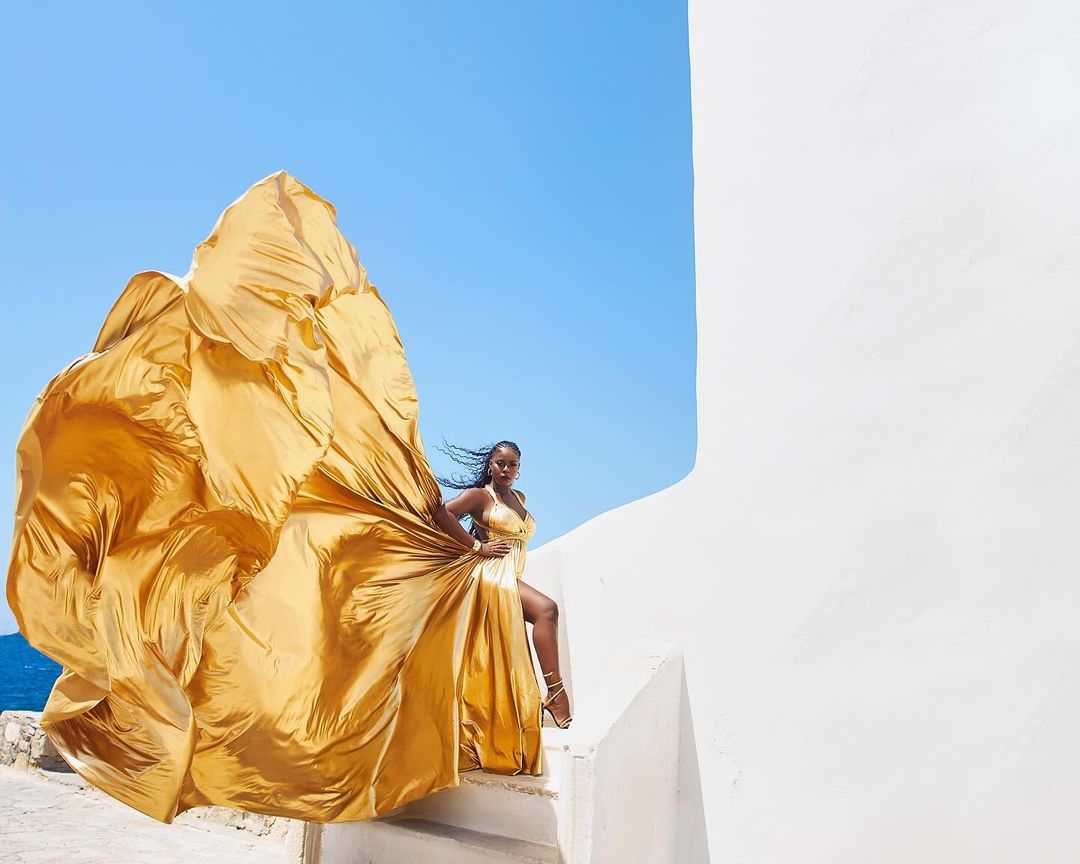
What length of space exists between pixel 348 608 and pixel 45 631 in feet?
2.92

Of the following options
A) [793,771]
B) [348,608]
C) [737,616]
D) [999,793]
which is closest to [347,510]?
[348,608]

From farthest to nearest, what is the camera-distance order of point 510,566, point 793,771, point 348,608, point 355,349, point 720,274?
point 720,274
point 793,771
point 510,566
point 355,349
point 348,608

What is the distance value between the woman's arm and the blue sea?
1446 centimetres

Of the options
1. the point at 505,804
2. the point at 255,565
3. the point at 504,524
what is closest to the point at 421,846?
the point at 505,804

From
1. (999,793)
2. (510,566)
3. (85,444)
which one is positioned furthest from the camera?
(999,793)

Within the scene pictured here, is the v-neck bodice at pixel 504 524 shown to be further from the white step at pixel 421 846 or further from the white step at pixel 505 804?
the white step at pixel 421 846

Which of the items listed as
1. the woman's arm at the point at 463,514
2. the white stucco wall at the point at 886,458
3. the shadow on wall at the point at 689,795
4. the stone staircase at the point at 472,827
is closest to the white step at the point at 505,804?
the stone staircase at the point at 472,827

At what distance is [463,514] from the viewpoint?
361 cm

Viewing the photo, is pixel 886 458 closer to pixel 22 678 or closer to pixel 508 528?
pixel 508 528

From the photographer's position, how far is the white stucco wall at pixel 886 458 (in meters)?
3.69

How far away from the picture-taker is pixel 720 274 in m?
4.88

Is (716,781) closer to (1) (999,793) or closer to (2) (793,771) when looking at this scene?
(2) (793,771)

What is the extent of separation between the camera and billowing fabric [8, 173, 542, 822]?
2.27 metres

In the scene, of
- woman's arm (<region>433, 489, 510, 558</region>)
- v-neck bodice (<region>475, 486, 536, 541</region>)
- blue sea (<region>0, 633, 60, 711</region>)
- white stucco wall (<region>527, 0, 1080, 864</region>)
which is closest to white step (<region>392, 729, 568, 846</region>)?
woman's arm (<region>433, 489, 510, 558</region>)
